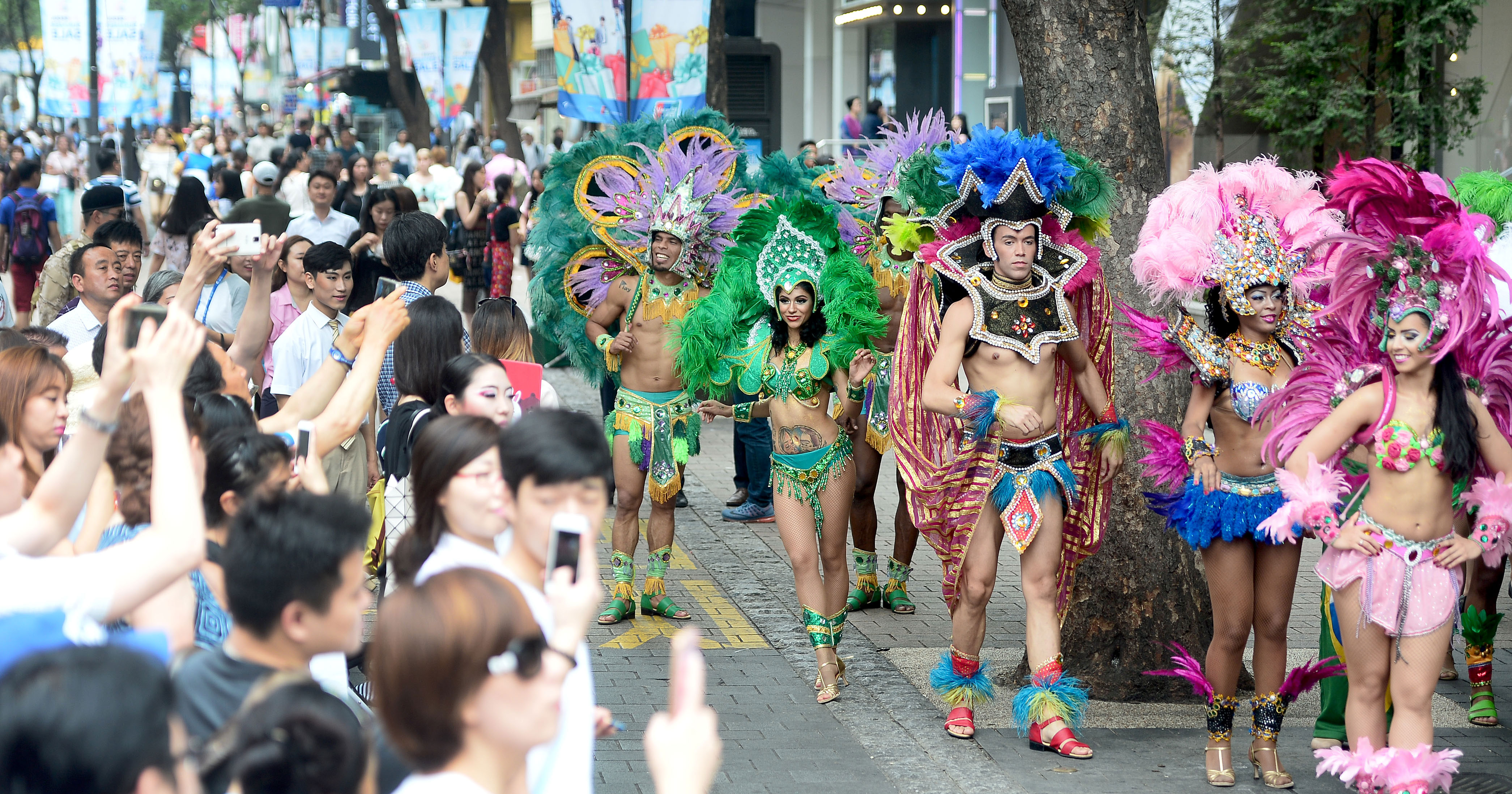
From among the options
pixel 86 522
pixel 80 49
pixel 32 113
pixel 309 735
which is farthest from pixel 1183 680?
pixel 32 113

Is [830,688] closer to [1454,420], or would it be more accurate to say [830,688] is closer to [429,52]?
[1454,420]

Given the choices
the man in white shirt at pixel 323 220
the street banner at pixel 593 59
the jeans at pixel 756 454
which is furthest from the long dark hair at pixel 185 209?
the jeans at pixel 756 454

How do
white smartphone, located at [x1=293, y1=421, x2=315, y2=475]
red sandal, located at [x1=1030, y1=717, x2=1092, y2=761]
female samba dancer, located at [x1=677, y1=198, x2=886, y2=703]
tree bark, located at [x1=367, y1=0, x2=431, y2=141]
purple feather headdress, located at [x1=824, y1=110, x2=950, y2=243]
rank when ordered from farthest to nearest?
tree bark, located at [x1=367, y1=0, x2=431, y2=141], purple feather headdress, located at [x1=824, y1=110, x2=950, y2=243], female samba dancer, located at [x1=677, y1=198, x2=886, y2=703], red sandal, located at [x1=1030, y1=717, x2=1092, y2=761], white smartphone, located at [x1=293, y1=421, x2=315, y2=475]

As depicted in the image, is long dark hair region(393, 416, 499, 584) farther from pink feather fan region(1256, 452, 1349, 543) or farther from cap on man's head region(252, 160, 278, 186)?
cap on man's head region(252, 160, 278, 186)

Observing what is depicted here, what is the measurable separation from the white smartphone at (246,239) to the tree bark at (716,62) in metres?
8.88

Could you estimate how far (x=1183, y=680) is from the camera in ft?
20.7

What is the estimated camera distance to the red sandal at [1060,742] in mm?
5449

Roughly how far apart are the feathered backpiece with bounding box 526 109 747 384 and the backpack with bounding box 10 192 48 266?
21.1 ft

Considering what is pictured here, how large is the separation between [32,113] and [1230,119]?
55.8m

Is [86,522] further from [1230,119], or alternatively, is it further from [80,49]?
[80,49]

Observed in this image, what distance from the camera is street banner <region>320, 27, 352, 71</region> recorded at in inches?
1686

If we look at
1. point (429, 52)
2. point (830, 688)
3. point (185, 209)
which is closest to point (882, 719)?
point (830, 688)

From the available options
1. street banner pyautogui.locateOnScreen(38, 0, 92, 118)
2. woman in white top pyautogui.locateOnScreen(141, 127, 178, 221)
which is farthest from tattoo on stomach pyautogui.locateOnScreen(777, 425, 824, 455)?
woman in white top pyautogui.locateOnScreen(141, 127, 178, 221)

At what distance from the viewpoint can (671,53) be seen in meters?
11.9
